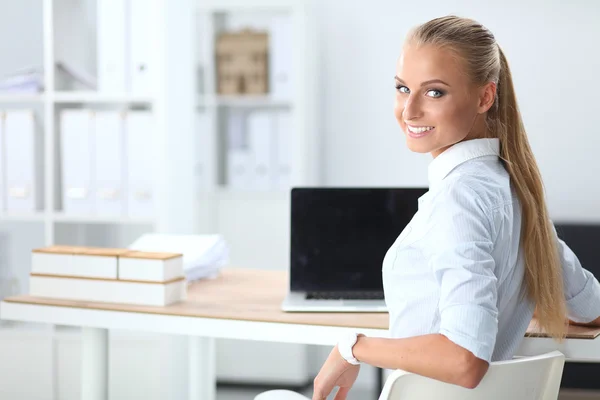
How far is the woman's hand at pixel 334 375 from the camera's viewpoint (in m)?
1.60

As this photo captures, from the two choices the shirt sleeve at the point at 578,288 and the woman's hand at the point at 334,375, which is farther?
the shirt sleeve at the point at 578,288

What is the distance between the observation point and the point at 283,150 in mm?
3982

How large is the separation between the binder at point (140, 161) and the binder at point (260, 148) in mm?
844

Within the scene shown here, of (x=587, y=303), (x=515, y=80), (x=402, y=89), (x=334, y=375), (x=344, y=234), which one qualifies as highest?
(x=515, y=80)

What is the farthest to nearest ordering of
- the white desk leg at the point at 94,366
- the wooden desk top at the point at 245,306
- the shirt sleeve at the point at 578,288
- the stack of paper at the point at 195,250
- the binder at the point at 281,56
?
the binder at the point at 281,56 < the stack of paper at the point at 195,250 < the white desk leg at the point at 94,366 < the wooden desk top at the point at 245,306 < the shirt sleeve at the point at 578,288

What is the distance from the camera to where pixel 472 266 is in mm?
1312

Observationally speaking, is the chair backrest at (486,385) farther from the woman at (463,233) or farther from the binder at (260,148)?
the binder at (260,148)

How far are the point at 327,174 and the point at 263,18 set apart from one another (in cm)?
83

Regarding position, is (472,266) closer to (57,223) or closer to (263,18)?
(57,223)

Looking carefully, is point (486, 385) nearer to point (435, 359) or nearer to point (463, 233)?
point (435, 359)

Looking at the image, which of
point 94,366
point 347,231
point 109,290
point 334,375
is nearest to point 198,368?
point 94,366

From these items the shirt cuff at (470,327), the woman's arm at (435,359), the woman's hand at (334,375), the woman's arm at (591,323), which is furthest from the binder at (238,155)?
the shirt cuff at (470,327)

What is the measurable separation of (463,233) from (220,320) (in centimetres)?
94

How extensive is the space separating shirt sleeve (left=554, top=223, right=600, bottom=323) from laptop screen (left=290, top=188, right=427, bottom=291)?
59 centimetres
